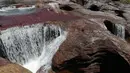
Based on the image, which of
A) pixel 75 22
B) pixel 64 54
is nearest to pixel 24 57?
pixel 64 54

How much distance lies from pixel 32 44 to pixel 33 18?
9.16ft

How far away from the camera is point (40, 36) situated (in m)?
17.1

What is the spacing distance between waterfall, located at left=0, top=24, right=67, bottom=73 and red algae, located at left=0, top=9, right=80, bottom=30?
65 cm

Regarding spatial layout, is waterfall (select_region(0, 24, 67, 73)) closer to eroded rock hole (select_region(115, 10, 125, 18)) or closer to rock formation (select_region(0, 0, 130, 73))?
rock formation (select_region(0, 0, 130, 73))

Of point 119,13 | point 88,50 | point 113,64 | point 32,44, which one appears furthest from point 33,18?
point 119,13

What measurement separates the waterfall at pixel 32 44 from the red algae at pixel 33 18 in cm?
65

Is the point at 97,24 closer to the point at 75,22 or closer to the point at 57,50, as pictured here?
the point at 75,22

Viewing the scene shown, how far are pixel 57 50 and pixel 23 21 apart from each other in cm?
318

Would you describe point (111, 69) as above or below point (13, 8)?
below

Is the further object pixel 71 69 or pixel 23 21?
pixel 23 21

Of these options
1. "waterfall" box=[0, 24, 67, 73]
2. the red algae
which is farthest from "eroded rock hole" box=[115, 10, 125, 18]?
"waterfall" box=[0, 24, 67, 73]

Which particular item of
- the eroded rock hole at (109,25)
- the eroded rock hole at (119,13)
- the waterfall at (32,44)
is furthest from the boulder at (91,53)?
the eroded rock hole at (119,13)

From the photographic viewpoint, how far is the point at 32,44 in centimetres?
1680

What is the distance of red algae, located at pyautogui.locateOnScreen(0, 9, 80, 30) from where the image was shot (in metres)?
17.1
